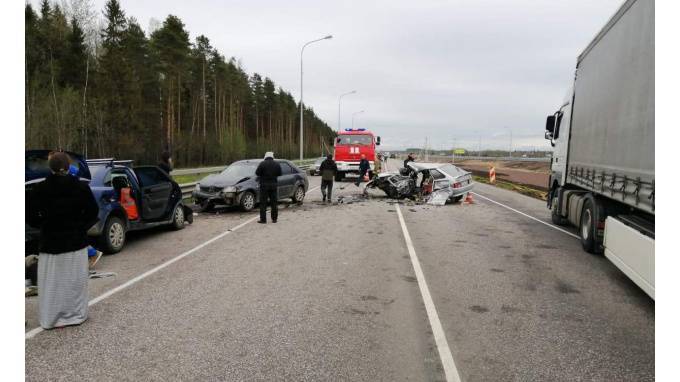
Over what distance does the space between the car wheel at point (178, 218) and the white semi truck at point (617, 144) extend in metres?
8.38

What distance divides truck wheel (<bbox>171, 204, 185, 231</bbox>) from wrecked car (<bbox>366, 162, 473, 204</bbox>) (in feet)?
30.2

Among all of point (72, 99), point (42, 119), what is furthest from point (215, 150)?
point (42, 119)

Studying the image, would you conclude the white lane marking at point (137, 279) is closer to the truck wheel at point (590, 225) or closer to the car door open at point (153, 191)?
the car door open at point (153, 191)

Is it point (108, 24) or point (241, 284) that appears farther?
point (108, 24)

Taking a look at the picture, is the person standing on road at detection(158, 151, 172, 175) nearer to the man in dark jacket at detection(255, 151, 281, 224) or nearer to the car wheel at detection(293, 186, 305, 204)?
the man in dark jacket at detection(255, 151, 281, 224)

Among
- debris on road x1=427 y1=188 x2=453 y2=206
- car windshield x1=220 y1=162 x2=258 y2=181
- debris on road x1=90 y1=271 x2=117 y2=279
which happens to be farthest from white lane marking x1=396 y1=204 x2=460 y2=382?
debris on road x1=427 y1=188 x2=453 y2=206

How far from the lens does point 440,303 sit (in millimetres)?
5047

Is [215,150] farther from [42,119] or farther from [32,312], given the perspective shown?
[32,312]

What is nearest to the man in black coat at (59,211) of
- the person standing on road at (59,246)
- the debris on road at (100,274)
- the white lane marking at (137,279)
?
the person standing on road at (59,246)

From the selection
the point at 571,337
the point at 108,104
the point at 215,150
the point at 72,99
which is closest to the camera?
the point at 571,337

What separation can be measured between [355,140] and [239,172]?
14.0 meters

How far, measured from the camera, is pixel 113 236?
298 inches

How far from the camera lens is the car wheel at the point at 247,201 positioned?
1255 cm

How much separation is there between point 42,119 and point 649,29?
26302mm
